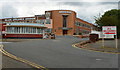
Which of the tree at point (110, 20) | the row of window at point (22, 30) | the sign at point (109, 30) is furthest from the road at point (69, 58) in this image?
the row of window at point (22, 30)

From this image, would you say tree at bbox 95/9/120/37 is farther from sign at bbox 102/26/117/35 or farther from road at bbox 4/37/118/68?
road at bbox 4/37/118/68

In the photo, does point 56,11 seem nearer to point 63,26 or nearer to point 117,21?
point 63,26

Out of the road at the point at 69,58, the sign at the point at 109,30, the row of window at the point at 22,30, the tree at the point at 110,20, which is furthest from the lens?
the row of window at the point at 22,30

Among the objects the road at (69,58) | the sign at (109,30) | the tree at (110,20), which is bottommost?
the road at (69,58)

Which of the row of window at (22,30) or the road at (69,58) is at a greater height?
the row of window at (22,30)

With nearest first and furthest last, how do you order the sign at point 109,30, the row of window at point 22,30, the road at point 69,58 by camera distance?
1. the road at point 69,58
2. the sign at point 109,30
3. the row of window at point 22,30

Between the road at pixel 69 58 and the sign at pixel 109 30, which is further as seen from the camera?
the sign at pixel 109 30

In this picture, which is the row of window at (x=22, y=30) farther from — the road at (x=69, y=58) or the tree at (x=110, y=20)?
the road at (x=69, y=58)

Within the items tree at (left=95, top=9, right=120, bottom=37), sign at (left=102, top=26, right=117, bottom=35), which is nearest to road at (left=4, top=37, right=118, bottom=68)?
sign at (left=102, top=26, right=117, bottom=35)

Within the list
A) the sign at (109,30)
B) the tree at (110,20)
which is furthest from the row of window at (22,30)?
the sign at (109,30)

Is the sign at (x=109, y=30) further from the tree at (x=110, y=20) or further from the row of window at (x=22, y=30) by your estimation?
the row of window at (x=22, y=30)

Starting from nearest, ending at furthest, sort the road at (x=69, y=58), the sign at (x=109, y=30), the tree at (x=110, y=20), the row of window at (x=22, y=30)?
1. the road at (x=69, y=58)
2. the sign at (x=109, y=30)
3. the tree at (x=110, y=20)
4. the row of window at (x=22, y=30)

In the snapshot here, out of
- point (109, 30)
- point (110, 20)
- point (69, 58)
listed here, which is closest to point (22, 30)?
point (110, 20)

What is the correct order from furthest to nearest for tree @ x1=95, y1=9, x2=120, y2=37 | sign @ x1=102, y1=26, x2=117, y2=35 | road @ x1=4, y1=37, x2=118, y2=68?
tree @ x1=95, y1=9, x2=120, y2=37, sign @ x1=102, y1=26, x2=117, y2=35, road @ x1=4, y1=37, x2=118, y2=68
